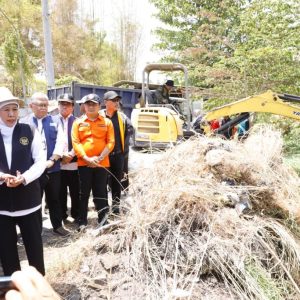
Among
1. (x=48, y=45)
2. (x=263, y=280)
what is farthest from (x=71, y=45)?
(x=263, y=280)

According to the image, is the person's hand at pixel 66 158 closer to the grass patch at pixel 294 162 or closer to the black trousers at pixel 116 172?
the black trousers at pixel 116 172

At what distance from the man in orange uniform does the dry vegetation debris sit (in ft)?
2.29

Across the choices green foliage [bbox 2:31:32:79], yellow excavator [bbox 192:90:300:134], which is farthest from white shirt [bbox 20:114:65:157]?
green foliage [bbox 2:31:32:79]

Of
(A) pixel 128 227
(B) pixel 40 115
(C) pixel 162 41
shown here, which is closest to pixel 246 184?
(A) pixel 128 227

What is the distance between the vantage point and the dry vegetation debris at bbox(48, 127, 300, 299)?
2.88 meters

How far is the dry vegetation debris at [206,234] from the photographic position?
2885mm

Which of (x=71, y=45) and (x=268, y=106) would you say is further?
(x=71, y=45)

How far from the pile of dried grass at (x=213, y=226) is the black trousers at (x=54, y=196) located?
1071mm

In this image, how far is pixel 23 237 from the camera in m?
3.11

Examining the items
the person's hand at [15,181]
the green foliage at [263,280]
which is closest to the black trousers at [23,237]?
the person's hand at [15,181]

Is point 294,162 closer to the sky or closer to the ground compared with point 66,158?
closer to the ground

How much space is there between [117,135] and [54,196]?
44.1 inches

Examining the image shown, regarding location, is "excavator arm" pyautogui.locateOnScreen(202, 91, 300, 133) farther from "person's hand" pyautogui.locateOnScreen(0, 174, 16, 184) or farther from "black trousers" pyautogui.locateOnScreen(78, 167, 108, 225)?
"person's hand" pyautogui.locateOnScreen(0, 174, 16, 184)

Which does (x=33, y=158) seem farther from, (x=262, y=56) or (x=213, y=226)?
(x=262, y=56)
